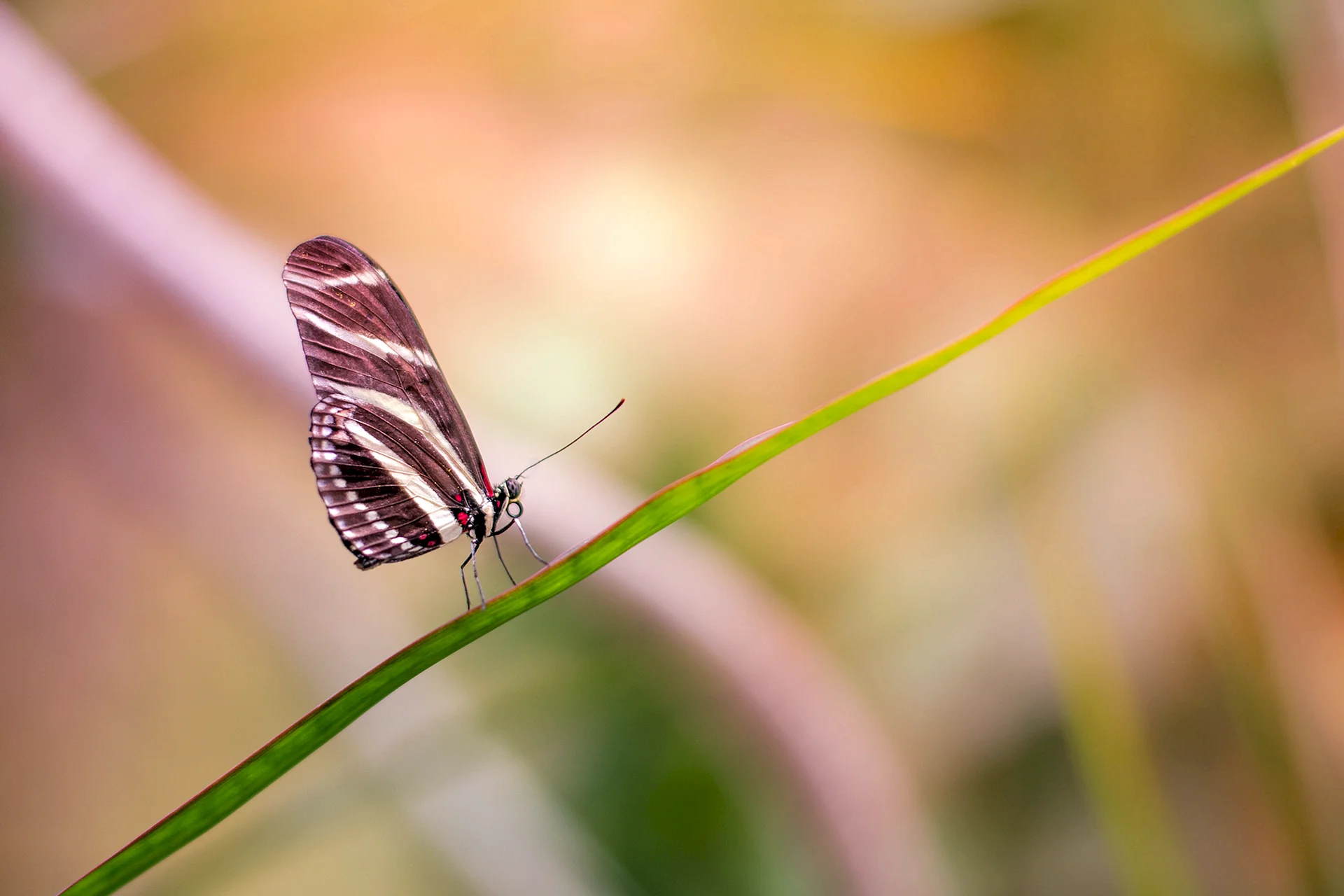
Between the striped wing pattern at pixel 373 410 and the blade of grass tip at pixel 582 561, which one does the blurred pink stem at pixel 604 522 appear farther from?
the blade of grass tip at pixel 582 561

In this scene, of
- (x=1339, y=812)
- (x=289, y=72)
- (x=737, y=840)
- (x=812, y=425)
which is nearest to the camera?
(x=812, y=425)

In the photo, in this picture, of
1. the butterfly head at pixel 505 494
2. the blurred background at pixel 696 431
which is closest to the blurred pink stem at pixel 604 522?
the blurred background at pixel 696 431

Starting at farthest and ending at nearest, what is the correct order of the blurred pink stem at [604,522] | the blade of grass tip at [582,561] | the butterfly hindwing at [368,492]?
the blurred pink stem at [604,522], the butterfly hindwing at [368,492], the blade of grass tip at [582,561]

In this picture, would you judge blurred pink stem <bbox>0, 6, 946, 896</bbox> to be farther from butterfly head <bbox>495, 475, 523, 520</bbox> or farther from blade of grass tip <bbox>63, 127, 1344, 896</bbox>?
blade of grass tip <bbox>63, 127, 1344, 896</bbox>

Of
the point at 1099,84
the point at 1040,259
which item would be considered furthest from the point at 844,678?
the point at 1099,84

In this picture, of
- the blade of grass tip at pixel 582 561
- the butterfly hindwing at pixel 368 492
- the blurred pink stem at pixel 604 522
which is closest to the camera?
the blade of grass tip at pixel 582 561

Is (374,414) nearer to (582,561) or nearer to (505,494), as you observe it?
(505,494)

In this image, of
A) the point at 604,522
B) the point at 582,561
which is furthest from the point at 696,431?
the point at 582,561

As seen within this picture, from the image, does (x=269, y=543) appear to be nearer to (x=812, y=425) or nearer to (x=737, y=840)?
(x=737, y=840)
